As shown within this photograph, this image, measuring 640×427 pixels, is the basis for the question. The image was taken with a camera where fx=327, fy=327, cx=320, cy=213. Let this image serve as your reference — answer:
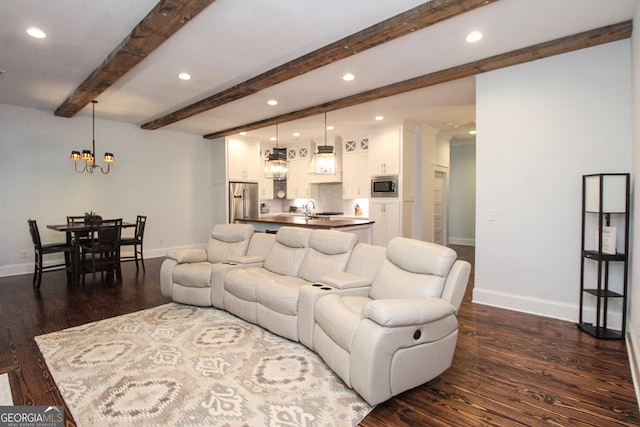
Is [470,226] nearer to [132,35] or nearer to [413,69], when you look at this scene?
[413,69]

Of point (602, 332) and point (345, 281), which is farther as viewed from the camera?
point (602, 332)

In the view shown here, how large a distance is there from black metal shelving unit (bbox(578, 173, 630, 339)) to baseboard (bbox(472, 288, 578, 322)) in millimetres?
131

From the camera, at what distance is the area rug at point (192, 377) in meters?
1.91

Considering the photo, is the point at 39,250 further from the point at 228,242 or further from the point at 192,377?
the point at 192,377

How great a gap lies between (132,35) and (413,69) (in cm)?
292

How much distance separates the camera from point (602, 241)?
2.96m

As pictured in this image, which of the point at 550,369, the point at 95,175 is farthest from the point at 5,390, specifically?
the point at 95,175

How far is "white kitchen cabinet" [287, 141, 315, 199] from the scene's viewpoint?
327 inches

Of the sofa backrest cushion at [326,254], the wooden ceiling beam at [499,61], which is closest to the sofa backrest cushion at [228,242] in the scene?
the sofa backrest cushion at [326,254]

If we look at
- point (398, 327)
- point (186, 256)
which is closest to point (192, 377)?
point (398, 327)

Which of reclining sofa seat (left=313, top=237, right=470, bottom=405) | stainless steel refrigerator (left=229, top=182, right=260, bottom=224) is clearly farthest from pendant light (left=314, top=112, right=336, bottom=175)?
stainless steel refrigerator (left=229, top=182, right=260, bottom=224)

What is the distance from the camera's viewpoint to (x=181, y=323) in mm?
3318

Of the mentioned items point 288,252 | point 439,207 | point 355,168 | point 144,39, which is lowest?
point 288,252

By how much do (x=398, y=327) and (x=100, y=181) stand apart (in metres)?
6.61
